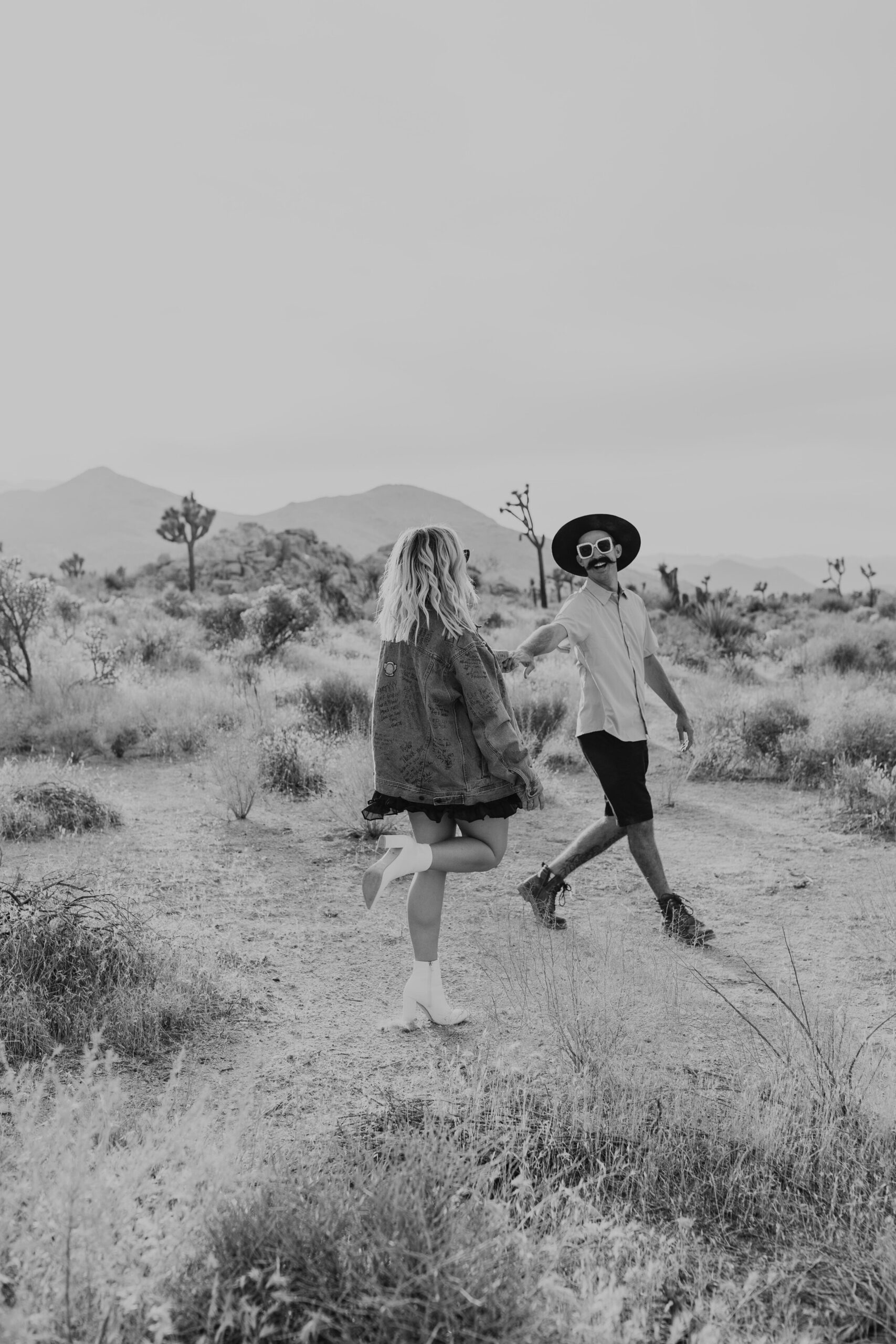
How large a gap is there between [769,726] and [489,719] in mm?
6858

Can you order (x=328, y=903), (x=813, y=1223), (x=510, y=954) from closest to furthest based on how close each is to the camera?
1. (x=813, y=1223)
2. (x=510, y=954)
3. (x=328, y=903)

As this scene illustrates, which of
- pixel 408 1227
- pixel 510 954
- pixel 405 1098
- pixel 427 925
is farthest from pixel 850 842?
pixel 408 1227

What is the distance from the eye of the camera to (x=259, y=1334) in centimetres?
191

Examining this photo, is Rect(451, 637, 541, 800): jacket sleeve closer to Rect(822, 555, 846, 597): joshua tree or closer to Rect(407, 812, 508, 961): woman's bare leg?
Rect(407, 812, 508, 961): woman's bare leg

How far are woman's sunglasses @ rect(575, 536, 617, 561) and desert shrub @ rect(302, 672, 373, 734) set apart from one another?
5.35m

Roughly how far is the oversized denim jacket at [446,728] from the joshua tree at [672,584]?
25612mm

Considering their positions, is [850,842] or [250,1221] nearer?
[250,1221]

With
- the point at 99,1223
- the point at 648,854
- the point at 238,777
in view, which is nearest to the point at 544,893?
the point at 648,854

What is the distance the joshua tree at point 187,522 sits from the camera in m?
42.1

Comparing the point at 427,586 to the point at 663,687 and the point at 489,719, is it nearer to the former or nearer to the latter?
the point at 489,719

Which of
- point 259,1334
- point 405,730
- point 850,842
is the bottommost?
point 850,842

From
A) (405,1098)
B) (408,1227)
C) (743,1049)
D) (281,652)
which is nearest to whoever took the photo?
(408,1227)

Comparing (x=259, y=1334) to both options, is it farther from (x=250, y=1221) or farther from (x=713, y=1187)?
(x=713, y=1187)

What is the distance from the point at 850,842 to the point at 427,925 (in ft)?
14.2
